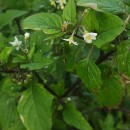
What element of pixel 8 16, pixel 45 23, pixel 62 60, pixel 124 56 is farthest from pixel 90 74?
pixel 8 16

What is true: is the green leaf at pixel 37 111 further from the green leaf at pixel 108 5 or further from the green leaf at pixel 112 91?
the green leaf at pixel 108 5

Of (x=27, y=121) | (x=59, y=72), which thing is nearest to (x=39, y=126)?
(x=27, y=121)

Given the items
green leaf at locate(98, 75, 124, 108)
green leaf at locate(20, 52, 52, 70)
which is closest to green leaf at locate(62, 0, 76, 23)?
green leaf at locate(20, 52, 52, 70)

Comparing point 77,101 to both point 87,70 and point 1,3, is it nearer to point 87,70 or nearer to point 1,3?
point 1,3

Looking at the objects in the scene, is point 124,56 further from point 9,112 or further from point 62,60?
point 9,112

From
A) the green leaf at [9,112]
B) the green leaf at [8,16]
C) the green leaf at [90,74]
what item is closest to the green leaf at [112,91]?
the green leaf at [90,74]

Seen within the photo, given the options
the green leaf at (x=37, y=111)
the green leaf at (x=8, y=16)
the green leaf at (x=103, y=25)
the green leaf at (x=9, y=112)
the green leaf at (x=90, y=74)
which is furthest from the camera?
the green leaf at (x=8, y=16)

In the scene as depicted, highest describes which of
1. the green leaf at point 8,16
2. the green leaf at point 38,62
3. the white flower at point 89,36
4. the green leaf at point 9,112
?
the white flower at point 89,36
